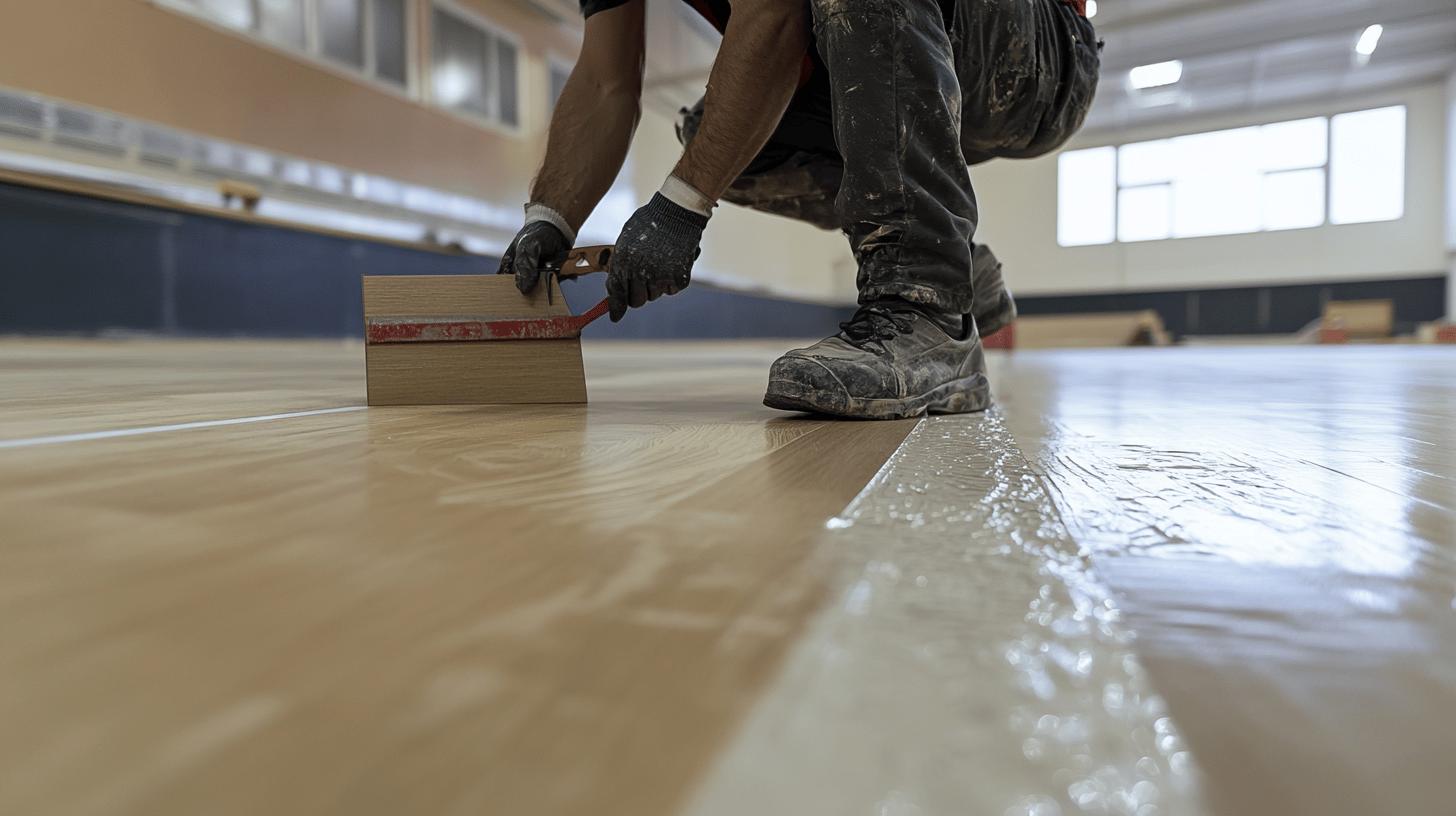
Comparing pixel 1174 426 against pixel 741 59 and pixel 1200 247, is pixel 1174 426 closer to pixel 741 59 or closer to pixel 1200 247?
pixel 741 59

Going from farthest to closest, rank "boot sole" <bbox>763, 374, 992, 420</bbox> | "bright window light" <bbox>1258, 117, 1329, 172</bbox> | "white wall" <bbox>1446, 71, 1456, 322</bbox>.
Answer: "bright window light" <bbox>1258, 117, 1329, 172</bbox>, "white wall" <bbox>1446, 71, 1456, 322</bbox>, "boot sole" <bbox>763, 374, 992, 420</bbox>

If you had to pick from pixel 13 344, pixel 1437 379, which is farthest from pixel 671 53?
pixel 1437 379

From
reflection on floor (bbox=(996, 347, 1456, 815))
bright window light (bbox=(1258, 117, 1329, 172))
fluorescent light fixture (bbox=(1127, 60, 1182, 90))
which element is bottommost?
reflection on floor (bbox=(996, 347, 1456, 815))

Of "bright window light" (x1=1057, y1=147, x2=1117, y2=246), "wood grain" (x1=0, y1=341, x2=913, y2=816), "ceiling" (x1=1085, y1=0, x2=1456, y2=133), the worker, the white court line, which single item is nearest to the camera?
"wood grain" (x1=0, y1=341, x2=913, y2=816)

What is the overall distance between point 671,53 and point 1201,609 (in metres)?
8.30

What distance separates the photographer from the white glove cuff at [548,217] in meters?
1.28

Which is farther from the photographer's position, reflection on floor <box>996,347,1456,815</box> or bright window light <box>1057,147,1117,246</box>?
bright window light <box>1057,147,1117,246</box>

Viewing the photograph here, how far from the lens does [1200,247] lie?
11.2 meters

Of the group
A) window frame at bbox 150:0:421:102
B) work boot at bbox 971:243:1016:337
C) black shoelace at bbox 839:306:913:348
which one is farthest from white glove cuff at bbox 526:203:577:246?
window frame at bbox 150:0:421:102

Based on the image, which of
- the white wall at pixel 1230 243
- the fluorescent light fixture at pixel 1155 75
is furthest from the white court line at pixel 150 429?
the white wall at pixel 1230 243

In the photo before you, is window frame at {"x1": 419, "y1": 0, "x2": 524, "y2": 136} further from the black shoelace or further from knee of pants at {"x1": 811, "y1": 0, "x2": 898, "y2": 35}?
the black shoelace

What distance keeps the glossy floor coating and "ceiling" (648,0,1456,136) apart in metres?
7.23

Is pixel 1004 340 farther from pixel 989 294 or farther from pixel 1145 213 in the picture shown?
pixel 1145 213

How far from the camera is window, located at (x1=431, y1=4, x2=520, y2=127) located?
231 inches
